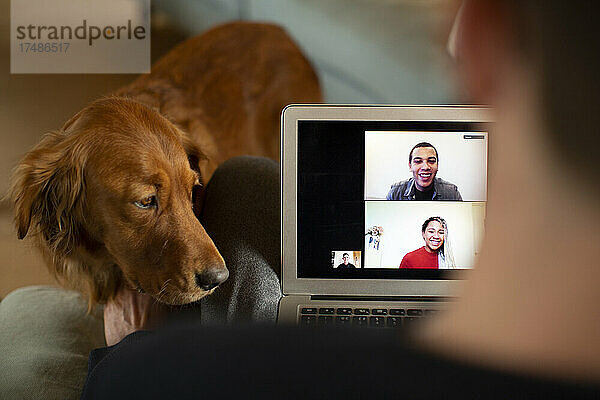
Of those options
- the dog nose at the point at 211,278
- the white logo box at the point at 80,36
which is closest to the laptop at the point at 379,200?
the dog nose at the point at 211,278

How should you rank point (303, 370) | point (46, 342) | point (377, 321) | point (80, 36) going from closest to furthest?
point (303, 370) → point (377, 321) → point (46, 342) → point (80, 36)

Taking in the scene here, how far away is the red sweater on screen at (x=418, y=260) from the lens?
99 centimetres

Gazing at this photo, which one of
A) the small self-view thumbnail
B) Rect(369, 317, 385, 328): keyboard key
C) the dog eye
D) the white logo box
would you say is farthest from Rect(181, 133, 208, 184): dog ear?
the white logo box

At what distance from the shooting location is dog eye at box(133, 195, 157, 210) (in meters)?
0.93

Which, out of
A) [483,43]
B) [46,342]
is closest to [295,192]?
[46,342]

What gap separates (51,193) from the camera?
3.09ft

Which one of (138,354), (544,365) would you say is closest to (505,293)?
(544,365)

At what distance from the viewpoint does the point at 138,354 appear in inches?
11.9

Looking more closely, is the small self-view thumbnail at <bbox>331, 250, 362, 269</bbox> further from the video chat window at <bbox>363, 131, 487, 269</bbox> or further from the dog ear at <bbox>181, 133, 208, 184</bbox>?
the dog ear at <bbox>181, 133, 208, 184</bbox>

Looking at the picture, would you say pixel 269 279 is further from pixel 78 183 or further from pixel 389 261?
pixel 78 183

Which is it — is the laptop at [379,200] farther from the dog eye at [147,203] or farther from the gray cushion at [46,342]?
the gray cushion at [46,342]

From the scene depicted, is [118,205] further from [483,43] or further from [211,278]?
[483,43]

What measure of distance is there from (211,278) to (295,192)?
0.18 meters

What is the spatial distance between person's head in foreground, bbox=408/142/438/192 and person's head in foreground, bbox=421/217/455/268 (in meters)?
0.05
